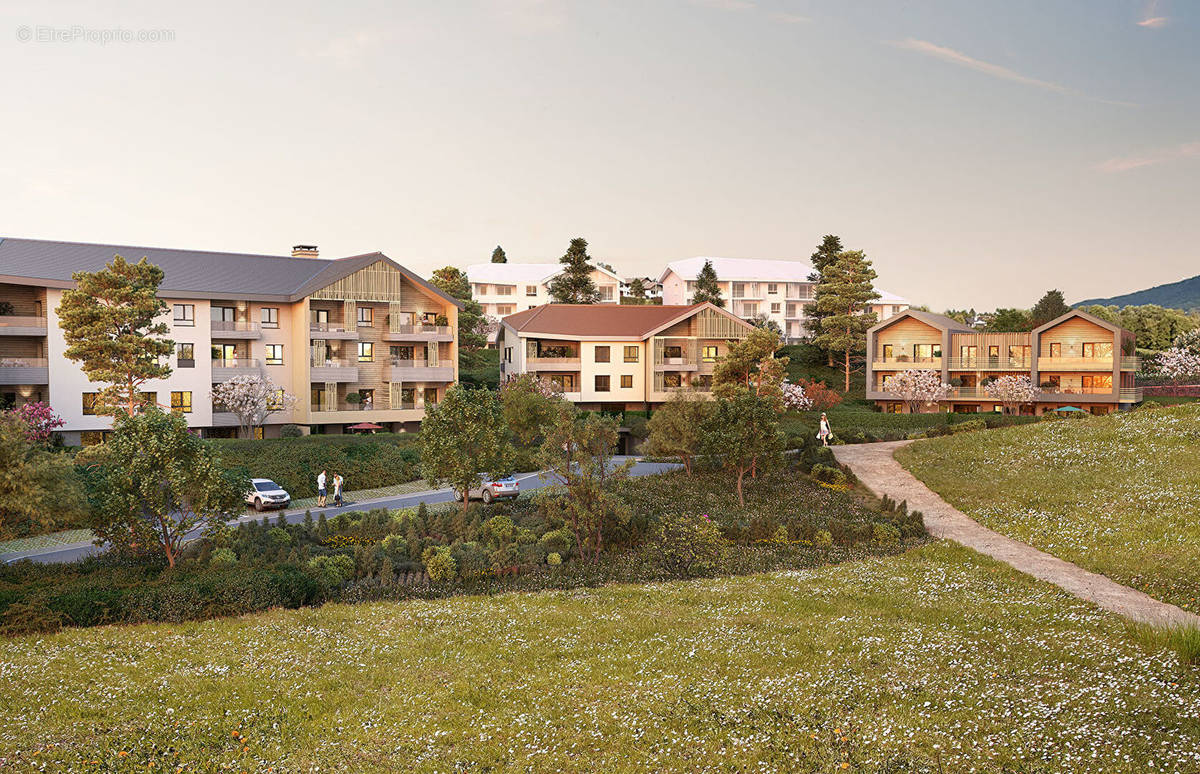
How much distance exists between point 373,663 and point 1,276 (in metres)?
45.7

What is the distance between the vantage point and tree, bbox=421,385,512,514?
31.0m

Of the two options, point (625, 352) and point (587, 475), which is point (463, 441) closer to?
point (587, 475)

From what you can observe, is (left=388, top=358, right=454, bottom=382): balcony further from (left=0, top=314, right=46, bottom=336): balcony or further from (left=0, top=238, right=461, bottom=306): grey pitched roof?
(left=0, top=314, right=46, bottom=336): balcony

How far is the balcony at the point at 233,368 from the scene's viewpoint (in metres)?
53.3

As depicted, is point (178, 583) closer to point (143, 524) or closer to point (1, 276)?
point (143, 524)

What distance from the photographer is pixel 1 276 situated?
45.4 meters

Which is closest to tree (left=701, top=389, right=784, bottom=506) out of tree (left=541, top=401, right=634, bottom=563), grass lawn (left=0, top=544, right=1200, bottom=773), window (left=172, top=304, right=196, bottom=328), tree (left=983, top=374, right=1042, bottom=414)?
tree (left=541, top=401, right=634, bottom=563)

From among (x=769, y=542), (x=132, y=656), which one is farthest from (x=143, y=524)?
(x=769, y=542)

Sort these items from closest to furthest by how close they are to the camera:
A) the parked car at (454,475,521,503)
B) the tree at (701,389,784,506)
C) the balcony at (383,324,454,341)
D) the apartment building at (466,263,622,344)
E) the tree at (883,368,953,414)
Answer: the tree at (701,389,784,506) < the parked car at (454,475,521,503) < the balcony at (383,324,454,341) < the tree at (883,368,953,414) < the apartment building at (466,263,622,344)

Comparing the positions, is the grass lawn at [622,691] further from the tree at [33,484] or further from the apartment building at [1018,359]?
the apartment building at [1018,359]

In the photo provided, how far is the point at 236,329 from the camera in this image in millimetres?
54719

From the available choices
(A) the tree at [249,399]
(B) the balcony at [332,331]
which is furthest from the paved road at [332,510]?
(B) the balcony at [332,331]

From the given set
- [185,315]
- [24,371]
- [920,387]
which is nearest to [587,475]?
[185,315]

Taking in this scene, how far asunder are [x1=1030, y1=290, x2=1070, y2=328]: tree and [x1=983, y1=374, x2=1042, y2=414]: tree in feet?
120
